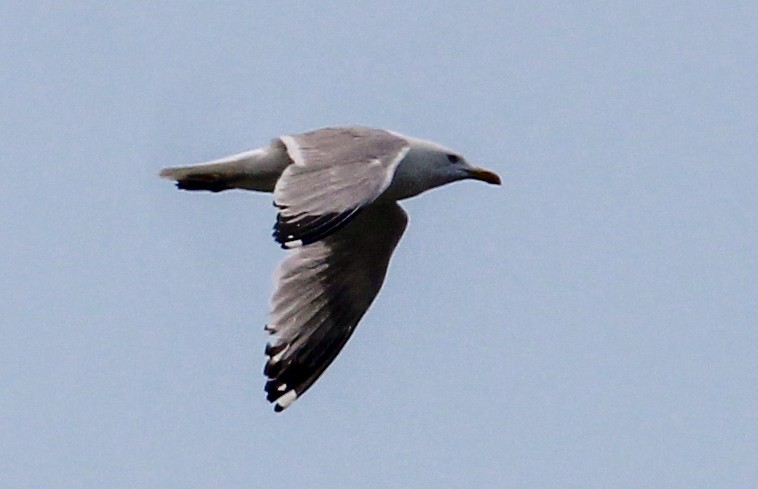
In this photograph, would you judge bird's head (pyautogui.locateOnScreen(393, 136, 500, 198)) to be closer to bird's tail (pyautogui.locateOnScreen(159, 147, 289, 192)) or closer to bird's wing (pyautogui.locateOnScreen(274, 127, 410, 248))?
bird's wing (pyautogui.locateOnScreen(274, 127, 410, 248))

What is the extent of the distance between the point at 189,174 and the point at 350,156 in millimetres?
1150

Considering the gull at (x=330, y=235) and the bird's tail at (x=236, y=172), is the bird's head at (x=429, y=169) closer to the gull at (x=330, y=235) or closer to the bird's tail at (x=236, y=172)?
the gull at (x=330, y=235)

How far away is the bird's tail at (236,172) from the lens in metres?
8.92

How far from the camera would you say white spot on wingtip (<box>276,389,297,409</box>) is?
8.95m

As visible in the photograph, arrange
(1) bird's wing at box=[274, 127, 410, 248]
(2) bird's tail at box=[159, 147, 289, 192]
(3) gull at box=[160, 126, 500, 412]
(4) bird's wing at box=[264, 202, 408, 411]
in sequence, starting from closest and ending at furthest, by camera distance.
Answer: (1) bird's wing at box=[274, 127, 410, 248] < (3) gull at box=[160, 126, 500, 412] < (2) bird's tail at box=[159, 147, 289, 192] < (4) bird's wing at box=[264, 202, 408, 411]

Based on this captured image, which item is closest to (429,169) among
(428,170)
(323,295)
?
(428,170)

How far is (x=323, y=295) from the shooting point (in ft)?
30.5

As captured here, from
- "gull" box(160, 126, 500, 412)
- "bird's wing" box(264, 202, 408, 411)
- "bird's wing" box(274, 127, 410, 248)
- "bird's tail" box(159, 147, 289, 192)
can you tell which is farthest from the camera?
"bird's wing" box(264, 202, 408, 411)

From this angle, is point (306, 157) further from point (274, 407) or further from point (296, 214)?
point (274, 407)

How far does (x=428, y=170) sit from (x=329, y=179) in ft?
4.35

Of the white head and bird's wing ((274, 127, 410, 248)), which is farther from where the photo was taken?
the white head

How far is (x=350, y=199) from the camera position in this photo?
7.71 m

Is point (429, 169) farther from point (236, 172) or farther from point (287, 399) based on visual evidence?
point (287, 399)

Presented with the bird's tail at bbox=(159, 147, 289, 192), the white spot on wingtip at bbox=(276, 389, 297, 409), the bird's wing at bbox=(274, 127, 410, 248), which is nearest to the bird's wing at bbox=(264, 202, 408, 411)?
the white spot on wingtip at bbox=(276, 389, 297, 409)
